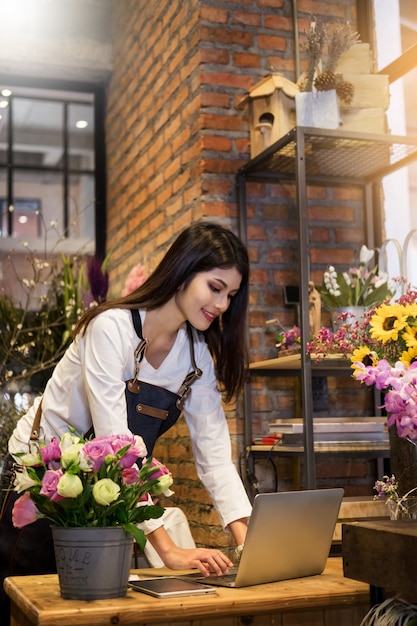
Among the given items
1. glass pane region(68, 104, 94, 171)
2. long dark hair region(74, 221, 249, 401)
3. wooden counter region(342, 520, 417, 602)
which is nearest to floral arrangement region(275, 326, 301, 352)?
long dark hair region(74, 221, 249, 401)

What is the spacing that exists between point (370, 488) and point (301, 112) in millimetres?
1444

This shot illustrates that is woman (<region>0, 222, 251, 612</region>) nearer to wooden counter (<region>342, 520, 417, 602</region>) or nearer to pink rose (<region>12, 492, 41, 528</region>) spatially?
pink rose (<region>12, 492, 41, 528</region>)

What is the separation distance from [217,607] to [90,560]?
250 millimetres

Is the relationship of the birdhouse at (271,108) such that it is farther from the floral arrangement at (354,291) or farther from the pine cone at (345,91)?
the floral arrangement at (354,291)

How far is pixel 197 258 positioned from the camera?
2.22m

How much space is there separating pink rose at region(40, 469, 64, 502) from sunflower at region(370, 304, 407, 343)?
0.82 meters

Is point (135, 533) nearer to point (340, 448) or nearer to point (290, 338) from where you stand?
point (340, 448)

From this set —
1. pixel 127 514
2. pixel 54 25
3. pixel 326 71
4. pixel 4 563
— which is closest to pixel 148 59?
pixel 54 25

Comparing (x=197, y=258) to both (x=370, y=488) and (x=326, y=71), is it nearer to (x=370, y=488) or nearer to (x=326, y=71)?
(x=326, y=71)

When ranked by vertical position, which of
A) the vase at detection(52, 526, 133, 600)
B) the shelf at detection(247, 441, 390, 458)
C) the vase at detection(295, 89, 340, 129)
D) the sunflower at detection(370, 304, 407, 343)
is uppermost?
the vase at detection(295, 89, 340, 129)

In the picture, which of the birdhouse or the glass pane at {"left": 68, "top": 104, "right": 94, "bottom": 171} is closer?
the birdhouse

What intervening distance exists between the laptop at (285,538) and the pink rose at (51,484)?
38cm

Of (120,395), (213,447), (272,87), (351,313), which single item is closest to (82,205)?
(272,87)

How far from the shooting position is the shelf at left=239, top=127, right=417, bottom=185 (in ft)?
9.32
